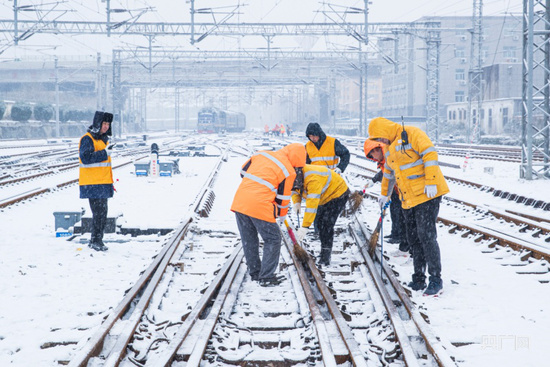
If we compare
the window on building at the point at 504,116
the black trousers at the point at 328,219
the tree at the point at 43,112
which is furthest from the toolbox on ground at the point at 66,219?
the tree at the point at 43,112

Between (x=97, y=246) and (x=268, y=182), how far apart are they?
322 cm

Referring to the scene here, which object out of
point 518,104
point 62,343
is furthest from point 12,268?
point 518,104

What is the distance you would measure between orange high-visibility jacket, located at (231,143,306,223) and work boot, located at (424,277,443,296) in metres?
1.64

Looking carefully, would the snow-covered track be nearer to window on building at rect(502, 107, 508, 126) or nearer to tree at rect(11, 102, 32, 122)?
window on building at rect(502, 107, 508, 126)

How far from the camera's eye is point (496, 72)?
52.5 m

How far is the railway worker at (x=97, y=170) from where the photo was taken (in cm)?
777

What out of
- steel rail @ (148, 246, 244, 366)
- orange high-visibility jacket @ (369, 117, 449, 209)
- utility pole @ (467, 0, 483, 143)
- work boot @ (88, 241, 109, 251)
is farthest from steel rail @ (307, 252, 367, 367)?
utility pole @ (467, 0, 483, 143)

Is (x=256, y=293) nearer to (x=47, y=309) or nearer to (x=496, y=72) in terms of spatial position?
(x=47, y=309)

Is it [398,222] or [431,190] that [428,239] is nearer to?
[431,190]

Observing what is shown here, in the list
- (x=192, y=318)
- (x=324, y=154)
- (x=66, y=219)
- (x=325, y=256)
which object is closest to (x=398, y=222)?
(x=324, y=154)

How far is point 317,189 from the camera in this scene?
6.41 m

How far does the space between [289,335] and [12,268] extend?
3974mm

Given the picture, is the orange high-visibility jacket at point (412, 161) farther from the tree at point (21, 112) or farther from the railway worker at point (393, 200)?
the tree at point (21, 112)

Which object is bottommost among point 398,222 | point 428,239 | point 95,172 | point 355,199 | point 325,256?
point 325,256
